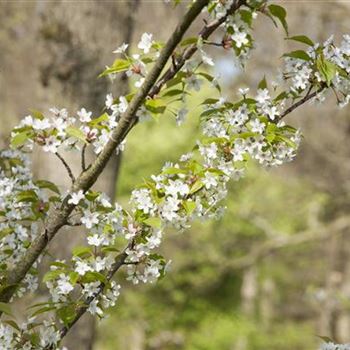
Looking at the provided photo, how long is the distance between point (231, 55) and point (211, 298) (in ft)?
37.6

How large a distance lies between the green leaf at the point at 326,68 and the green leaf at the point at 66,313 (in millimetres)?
857

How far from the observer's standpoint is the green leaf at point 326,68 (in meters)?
1.74

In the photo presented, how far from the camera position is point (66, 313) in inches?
71.8

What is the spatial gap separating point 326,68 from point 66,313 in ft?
2.94

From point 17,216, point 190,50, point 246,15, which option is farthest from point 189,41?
point 17,216

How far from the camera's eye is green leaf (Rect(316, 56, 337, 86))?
1742mm

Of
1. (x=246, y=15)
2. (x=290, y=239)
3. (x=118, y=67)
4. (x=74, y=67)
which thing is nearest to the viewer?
(x=246, y=15)

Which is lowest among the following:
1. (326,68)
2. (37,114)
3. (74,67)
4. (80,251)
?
(80,251)

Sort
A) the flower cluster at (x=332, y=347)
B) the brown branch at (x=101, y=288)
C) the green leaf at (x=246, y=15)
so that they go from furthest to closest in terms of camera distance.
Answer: the flower cluster at (x=332, y=347) → the brown branch at (x=101, y=288) → the green leaf at (x=246, y=15)

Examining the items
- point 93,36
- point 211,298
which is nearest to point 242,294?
point 211,298

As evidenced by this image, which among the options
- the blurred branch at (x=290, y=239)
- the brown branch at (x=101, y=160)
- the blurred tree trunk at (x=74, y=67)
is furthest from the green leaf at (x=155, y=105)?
the blurred branch at (x=290, y=239)

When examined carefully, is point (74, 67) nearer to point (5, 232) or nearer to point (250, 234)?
point (5, 232)

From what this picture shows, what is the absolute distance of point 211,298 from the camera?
1296 cm

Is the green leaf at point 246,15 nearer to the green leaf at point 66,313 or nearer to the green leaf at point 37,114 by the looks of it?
the green leaf at point 37,114
